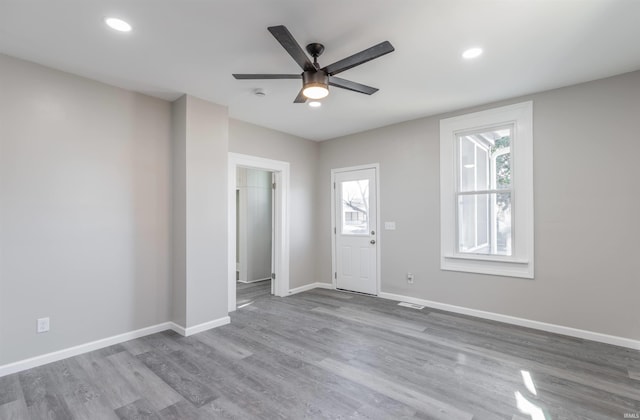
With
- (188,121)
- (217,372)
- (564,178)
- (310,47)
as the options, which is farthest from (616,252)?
(188,121)

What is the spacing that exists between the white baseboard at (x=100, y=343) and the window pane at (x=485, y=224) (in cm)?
336

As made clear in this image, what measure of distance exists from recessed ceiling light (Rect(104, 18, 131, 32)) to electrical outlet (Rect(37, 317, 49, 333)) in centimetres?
263

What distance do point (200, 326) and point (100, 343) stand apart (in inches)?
37.9

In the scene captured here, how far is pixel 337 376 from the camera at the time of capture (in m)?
2.57

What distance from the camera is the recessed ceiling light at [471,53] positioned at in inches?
104

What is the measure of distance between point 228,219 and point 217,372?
6.63 ft

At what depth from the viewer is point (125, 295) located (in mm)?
3342

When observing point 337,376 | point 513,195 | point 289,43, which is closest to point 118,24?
point 289,43

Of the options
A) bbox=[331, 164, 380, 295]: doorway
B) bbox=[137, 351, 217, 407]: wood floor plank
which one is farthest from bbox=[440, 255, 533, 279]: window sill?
bbox=[137, 351, 217, 407]: wood floor plank

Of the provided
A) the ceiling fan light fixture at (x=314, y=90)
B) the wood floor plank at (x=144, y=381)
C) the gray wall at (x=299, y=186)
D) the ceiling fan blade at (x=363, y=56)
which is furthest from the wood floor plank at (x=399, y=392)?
the gray wall at (x=299, y=186)

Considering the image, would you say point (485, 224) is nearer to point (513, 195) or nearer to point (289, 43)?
point (513, 195)

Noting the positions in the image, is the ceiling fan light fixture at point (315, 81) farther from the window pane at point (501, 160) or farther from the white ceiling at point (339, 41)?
the window pane at point (501, 160)

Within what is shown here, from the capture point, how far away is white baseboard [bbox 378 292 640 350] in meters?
3.08

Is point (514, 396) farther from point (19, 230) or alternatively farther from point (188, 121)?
point (19, 230)
